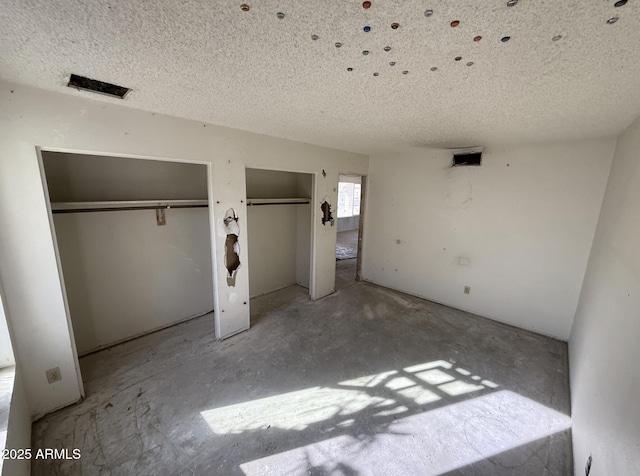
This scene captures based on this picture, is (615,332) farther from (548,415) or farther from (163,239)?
(163,239)

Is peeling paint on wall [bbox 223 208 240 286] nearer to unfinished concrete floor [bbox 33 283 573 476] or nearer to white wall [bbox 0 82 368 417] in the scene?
white wall [bbox 0 82 368 417]

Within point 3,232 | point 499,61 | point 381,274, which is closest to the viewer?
point 499,61

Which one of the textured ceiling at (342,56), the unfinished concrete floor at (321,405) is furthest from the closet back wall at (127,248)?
the textured ceiling at (342,56)

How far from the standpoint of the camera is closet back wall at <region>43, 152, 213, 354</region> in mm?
2271

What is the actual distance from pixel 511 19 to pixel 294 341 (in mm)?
2819

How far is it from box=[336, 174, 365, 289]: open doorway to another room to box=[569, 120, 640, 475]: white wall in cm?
281

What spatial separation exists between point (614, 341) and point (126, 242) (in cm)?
380

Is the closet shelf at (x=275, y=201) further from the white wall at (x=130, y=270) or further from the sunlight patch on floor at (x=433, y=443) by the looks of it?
the sunlight patch on floor at (x=433, y=443)

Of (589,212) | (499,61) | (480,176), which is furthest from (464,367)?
(499,61)

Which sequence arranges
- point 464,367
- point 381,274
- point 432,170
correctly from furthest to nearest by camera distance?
1. point 381,274
2. point 432,170
3. point 464,367

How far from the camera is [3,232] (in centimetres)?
153

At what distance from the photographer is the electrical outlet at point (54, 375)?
1.78 m

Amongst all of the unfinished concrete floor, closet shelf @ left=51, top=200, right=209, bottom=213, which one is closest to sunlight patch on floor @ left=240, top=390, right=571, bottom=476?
the unfinished concrete floor

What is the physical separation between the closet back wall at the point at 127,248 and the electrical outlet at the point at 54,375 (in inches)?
28.0
